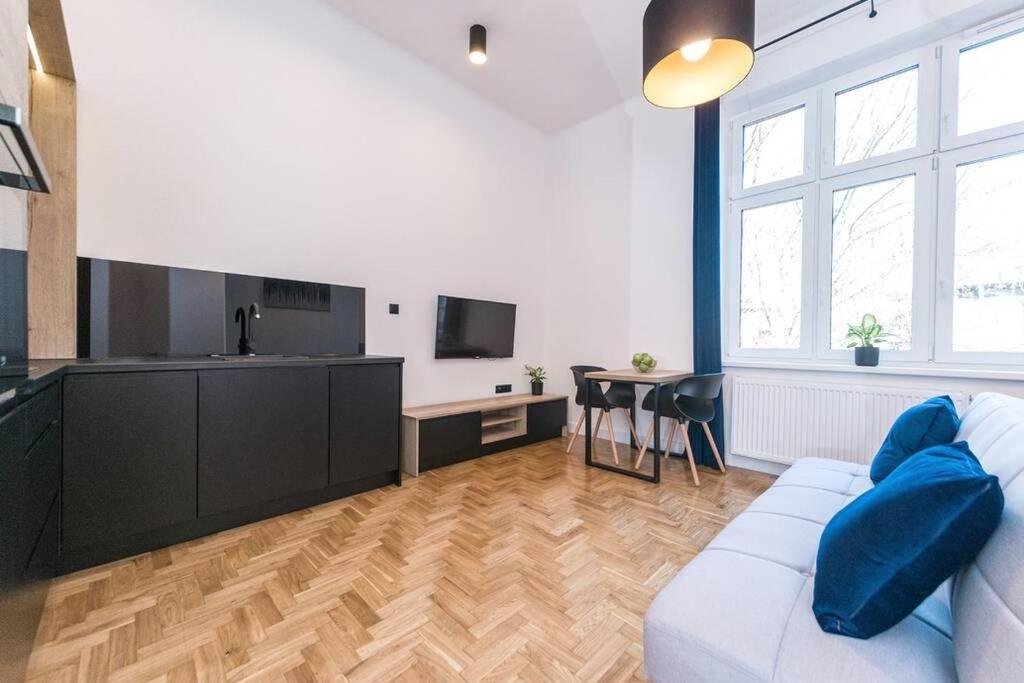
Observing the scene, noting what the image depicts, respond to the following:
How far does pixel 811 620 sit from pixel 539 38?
13.6ft

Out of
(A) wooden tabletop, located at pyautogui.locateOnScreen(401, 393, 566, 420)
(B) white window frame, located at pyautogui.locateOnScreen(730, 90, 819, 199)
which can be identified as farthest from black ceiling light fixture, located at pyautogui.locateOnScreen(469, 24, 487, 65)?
(A) wooden tabletop, located at pyautogui.locateOnScreen(401, 393, 566, 420)

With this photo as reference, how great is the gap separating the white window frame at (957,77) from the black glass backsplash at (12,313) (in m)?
5.00

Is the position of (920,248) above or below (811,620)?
above

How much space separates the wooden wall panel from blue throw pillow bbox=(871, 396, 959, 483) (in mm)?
3902

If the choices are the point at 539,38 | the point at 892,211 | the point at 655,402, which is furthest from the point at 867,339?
the point at 539,38

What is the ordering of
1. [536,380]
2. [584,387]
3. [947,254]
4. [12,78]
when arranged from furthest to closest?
1. [536,380]
2. [584,387]
3. [947,254]
4. [12,78]

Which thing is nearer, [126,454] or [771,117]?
[126,454]

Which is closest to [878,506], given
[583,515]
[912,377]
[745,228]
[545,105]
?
[583,515]

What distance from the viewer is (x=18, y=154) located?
134 centimetres

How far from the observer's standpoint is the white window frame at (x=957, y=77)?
2617 millimetres

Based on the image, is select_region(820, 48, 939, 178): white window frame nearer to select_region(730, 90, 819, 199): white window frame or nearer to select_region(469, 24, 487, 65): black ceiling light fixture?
select_region(730, 90, 819, 199): white window frame

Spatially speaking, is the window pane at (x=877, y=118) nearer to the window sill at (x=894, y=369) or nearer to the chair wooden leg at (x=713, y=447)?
the window sill at (x=894, y=369)

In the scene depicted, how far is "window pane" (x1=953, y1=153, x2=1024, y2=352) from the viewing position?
2576 millimetres

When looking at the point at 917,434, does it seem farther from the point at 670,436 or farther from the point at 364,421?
the point at 364,421
